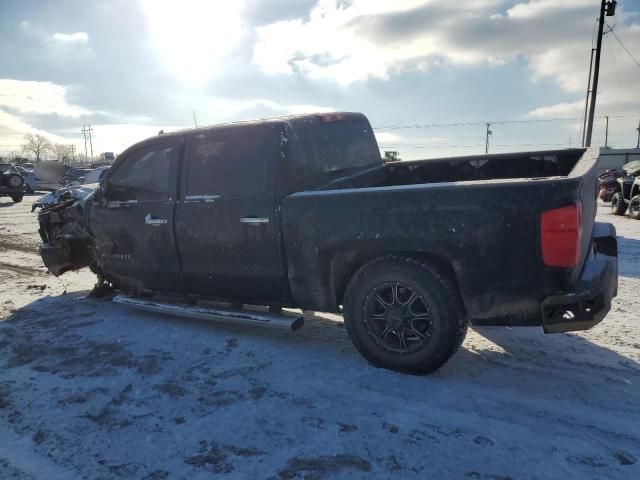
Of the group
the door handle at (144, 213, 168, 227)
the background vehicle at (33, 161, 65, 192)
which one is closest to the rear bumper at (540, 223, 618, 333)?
the door handle at (144, 213, 168, 227)

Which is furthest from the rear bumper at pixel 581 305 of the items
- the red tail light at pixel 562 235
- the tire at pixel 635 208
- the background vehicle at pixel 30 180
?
the background vehicle at pixel 30 180

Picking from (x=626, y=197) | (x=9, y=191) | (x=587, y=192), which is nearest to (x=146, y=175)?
(x=587, y=192)

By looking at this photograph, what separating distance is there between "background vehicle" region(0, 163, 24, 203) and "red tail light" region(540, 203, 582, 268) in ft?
80.0

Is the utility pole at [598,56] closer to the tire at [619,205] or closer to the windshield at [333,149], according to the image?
the tire at [619,205]

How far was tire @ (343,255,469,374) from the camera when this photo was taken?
3.14 m

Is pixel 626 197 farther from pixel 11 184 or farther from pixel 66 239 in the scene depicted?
pixel 11 184

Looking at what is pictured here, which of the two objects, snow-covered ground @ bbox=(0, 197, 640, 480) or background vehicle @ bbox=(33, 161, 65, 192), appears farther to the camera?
background vehicle @ bbox=(33, 161, 65, 192)

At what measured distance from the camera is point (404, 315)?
10.8ft

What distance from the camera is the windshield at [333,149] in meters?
3.98

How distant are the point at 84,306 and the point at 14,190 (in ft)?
65.8

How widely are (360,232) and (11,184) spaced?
23.3 metres

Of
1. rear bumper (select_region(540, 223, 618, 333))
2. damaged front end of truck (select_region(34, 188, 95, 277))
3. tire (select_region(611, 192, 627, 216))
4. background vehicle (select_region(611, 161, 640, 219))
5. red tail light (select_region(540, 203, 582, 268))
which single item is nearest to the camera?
red tail light (select_region(540, 203, 582, 268))

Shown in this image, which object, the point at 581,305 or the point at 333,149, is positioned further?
the point at 333,149

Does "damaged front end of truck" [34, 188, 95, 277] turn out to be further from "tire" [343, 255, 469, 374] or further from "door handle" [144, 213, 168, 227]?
"tire" [343, 255, 469, 374]
